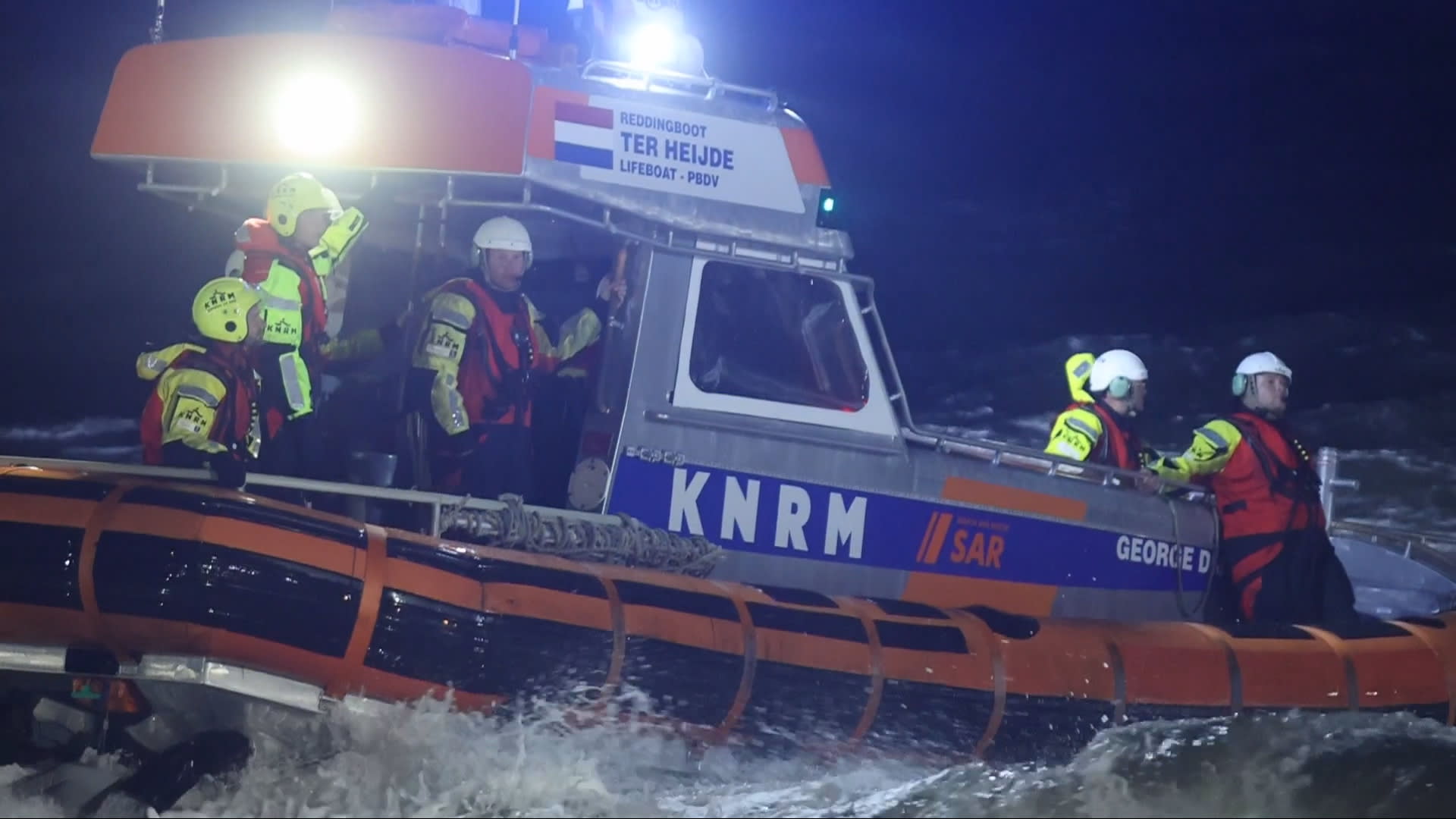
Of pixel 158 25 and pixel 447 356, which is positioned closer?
pixel 447 356

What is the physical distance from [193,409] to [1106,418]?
3327 mm

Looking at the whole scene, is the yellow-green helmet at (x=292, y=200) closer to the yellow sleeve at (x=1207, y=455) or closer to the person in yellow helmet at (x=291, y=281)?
the person in yellow helmet at (x=291, y=281)

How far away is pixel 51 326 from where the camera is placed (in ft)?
39.8

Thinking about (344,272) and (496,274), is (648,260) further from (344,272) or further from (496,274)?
(344,272)

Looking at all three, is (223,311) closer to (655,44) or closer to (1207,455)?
(655,44)

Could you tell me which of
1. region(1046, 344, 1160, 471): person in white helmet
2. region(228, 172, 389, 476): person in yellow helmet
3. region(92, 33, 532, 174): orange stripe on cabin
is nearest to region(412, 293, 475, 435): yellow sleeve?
region(228, 172, 389, 476): person in yellow helmet

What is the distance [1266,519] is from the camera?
553 centimetres

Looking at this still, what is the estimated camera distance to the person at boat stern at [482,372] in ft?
15.0

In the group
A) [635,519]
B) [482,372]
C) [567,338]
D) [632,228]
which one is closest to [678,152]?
[632,228]

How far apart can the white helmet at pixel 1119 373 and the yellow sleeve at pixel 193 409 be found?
338 centimetres

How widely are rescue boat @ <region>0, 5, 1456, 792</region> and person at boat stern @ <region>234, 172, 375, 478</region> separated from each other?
158mm

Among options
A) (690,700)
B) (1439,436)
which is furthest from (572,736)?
(1439,436)

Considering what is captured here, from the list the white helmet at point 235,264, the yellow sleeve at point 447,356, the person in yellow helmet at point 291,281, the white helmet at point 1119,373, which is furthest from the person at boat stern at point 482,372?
the white helmet at point 1119,373

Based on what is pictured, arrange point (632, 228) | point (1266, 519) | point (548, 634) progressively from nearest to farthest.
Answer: point (548, 634) → point (632, 228) → point (1266, 519)
